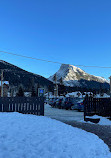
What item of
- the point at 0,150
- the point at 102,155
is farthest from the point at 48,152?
the point at 102,155

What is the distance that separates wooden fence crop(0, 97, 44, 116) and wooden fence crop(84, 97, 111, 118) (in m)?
3.31

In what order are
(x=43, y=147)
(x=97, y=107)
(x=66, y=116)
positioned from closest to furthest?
(x=43, y=147) < (x=97, y=107) < (x=66, y=116)

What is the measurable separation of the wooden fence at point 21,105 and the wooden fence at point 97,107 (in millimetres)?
3305

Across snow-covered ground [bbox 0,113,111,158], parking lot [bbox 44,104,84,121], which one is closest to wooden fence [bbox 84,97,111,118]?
parking lot [bbox 44,104,84,121]

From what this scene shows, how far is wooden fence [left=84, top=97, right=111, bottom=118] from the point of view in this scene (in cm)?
1188

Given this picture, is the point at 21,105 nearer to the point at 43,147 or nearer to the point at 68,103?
the point at 43,147

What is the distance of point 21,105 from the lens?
12.8 m

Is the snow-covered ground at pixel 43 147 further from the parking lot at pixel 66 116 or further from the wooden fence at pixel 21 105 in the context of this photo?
the parking lot at pixel 66 116

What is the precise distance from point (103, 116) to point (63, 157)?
8.52 m

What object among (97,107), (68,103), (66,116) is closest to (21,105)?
(66,116)

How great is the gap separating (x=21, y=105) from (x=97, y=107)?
520 cm

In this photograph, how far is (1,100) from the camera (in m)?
12.7

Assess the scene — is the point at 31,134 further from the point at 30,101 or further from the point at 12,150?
the point at 30,101

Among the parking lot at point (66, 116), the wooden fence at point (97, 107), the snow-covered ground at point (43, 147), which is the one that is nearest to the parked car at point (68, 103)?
the parking lot at point (66, 116)
